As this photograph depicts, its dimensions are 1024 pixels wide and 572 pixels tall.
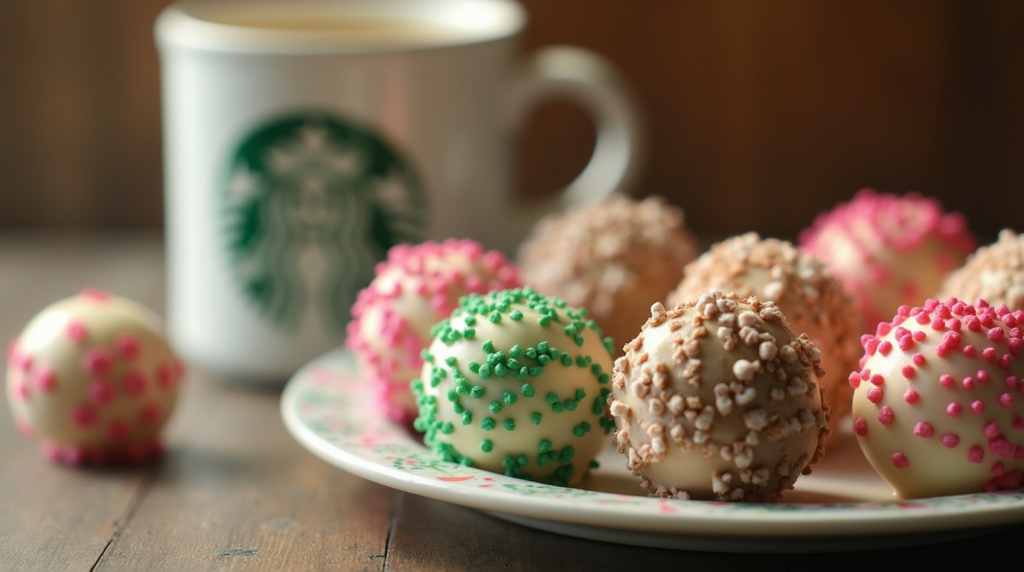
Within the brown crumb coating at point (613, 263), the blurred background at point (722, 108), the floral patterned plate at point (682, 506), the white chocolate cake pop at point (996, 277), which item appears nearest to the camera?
the floral patterned plate at point (682, 506)

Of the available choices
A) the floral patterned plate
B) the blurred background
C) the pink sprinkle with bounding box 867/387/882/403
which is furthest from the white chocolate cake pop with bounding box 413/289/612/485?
the blurred background

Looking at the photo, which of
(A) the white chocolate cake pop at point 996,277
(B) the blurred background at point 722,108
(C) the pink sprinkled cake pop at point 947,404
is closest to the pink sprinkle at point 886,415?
(C) the pink sprinkled cake pop at point 947,404

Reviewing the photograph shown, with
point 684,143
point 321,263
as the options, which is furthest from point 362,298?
point 684,143

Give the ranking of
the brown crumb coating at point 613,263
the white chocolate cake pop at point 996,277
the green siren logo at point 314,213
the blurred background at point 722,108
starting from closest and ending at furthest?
the white chocolate cake pop at point 996,277 → the brown crumb coating at point 613,263 → the green siren logo at point 314,213 → the blurred background at point 722,108

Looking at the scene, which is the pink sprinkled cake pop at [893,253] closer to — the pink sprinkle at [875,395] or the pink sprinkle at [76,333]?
the pink sprinkle at [875,395]

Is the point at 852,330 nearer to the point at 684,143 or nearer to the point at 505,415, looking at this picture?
the point at 505,415

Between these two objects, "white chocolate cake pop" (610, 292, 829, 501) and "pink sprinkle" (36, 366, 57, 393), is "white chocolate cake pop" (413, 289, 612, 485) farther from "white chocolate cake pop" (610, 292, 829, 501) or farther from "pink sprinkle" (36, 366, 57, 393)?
"pink sprinkle" (36, 366, 57, 393)
